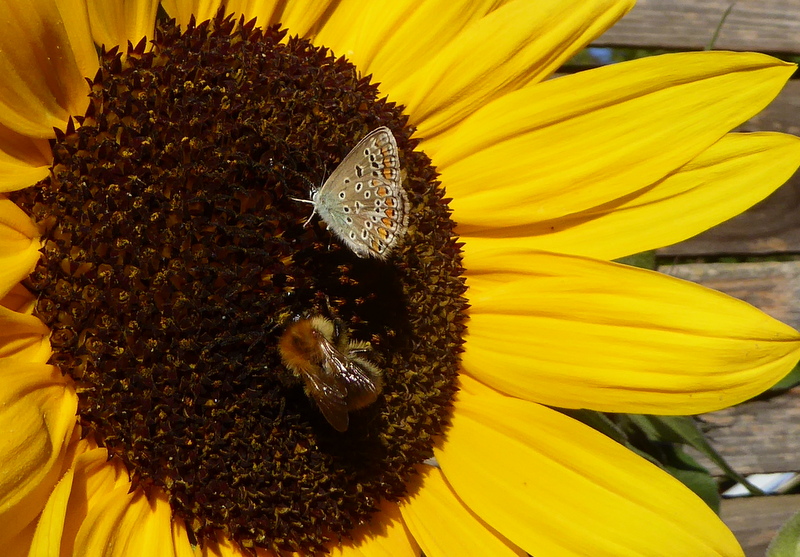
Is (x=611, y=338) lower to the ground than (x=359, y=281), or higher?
higher

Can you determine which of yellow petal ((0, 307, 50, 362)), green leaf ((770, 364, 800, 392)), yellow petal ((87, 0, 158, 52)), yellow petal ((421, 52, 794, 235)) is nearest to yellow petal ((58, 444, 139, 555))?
yellow petal ((0, 307, 50, 362))

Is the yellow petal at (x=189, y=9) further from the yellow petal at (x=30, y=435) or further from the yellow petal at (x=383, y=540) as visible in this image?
the yellow petal at (x=383, y=540)

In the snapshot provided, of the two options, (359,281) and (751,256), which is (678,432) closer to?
(359,281)

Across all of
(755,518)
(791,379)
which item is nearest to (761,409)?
(755,518)

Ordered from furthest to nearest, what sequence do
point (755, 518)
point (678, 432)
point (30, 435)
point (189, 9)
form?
point (755, 518) → point (678, 432) → point (189, 9) → point (30, 435)

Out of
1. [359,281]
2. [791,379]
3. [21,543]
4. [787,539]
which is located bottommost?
[21,543]

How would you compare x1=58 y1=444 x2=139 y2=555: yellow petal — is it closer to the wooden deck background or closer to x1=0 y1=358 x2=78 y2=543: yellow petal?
x1=0 y1=358 x2=78 y2=543: yellow petal
